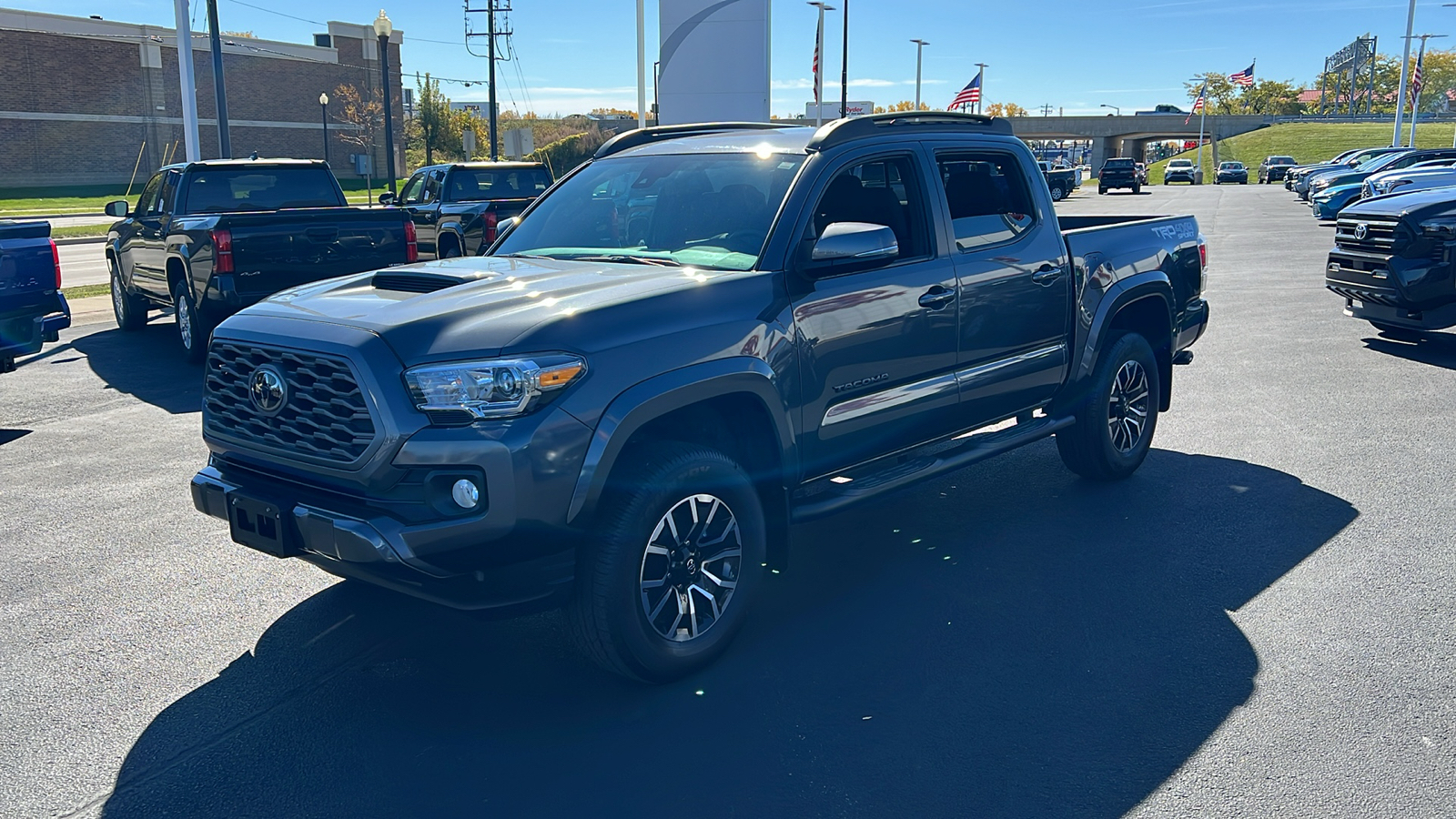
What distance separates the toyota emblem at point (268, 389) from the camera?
394cm

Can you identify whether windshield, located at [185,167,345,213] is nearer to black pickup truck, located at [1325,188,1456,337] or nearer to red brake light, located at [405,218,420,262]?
red brake light, located at [405,218,420,262]

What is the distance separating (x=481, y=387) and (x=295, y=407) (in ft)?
2.53

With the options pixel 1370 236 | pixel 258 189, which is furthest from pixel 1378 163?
pixel 258 189

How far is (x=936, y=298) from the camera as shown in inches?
201

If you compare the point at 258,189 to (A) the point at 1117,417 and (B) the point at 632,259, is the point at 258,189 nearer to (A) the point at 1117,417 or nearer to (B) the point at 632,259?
(B) the point at 632,259

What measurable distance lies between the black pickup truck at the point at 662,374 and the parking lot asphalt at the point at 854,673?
47 cm

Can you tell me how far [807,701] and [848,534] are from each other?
1933 mm

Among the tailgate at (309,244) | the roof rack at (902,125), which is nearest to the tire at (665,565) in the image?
the roof rack at (902,125)

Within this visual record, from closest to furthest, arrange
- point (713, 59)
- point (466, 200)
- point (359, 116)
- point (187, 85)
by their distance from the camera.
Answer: point (466, 200)
point (187, 85)
point (713, 59)
point (359, 116)

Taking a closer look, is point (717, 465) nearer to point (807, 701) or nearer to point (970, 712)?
point (807, 701)

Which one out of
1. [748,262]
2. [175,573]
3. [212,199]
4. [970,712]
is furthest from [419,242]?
[970,712]

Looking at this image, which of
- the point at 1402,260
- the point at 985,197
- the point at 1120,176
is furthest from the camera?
the point at 1120,176

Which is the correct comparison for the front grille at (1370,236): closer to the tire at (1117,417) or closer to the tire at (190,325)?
the tire at (1117,417)

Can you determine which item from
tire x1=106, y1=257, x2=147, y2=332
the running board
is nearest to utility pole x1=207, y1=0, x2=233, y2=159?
tire x1=106, y1=257, x2=147, y2=332
